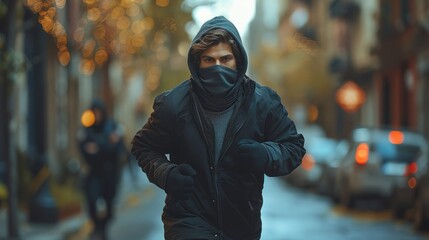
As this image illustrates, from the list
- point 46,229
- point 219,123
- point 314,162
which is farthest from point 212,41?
point 314,162

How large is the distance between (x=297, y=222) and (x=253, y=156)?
12685 mm

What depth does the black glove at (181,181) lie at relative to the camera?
4.73m

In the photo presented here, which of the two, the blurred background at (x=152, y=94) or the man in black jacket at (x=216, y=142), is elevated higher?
the blurred background at (x=152, y=94)

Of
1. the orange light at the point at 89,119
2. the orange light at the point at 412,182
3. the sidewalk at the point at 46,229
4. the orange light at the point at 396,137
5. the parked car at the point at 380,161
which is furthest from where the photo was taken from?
the orange light at the point at 396,137

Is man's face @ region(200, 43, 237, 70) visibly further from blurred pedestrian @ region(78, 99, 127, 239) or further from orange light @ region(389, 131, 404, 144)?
orange light @ region(389, 131, 404, 144)

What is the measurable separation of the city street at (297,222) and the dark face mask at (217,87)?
29.3 feet

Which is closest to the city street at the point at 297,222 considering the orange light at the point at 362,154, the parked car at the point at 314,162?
the orange light at the point at 362,154

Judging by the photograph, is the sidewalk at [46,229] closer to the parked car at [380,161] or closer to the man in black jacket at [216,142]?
the parked car at [380,161]

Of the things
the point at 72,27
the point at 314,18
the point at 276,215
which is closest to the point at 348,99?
the point at 72,27

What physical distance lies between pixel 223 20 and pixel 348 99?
26.8 metres

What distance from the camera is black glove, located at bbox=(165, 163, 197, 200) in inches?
186

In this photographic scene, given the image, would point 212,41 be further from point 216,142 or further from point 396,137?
point 396,137

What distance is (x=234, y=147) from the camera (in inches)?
193

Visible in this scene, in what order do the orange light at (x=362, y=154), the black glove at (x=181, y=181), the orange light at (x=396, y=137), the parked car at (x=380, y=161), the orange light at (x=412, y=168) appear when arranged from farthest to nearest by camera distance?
the orange light at (x=362, y=154), the orange light at (x=396, y=137), the parked car at (x=380, y=161), the orange light at (x=412, y=168), the black glove at (x=181, y=181)
